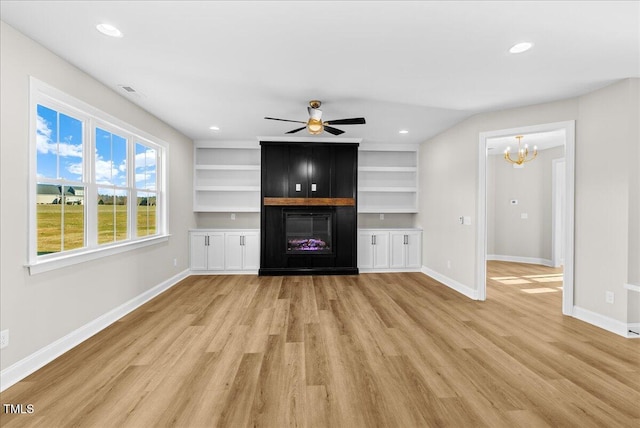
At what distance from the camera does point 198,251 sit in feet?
18.6

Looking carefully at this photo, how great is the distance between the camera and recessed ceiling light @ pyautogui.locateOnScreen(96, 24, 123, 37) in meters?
2.14

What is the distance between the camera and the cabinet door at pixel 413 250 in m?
6.00

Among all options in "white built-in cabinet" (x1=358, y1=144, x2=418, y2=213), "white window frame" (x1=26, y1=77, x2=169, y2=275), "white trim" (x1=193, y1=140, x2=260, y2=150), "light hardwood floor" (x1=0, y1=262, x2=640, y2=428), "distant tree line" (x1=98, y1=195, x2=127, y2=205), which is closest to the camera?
"light hardwood floor" (x1=0, y1=262, x2=640, y2=428)

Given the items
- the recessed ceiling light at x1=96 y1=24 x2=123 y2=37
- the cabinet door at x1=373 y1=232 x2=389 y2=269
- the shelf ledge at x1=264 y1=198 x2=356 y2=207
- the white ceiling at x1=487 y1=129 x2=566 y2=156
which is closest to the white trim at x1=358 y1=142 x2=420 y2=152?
the shelf ledge at x1=264 y1=198 x2=356 y2=207

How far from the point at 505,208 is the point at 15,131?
27.6 ft

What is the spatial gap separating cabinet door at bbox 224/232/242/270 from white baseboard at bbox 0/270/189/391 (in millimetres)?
1723

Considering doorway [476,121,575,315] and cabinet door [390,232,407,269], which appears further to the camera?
cabinet door [390,232,407,269]

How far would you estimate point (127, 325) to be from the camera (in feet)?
10.4

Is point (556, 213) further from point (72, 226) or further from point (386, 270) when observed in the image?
point (72, 226)

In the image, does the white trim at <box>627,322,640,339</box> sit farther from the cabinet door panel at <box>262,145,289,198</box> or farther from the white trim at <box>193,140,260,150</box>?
the white trim at <box>193,140,260,150</box>

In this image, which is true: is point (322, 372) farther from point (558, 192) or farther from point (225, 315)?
point (558, 192)

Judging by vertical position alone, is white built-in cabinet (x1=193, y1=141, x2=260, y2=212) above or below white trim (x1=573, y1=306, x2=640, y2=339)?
above

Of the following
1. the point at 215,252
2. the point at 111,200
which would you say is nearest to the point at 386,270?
the point at 215,252

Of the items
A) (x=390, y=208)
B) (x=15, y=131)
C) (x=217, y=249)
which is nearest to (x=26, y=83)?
(x=15, y=131)
